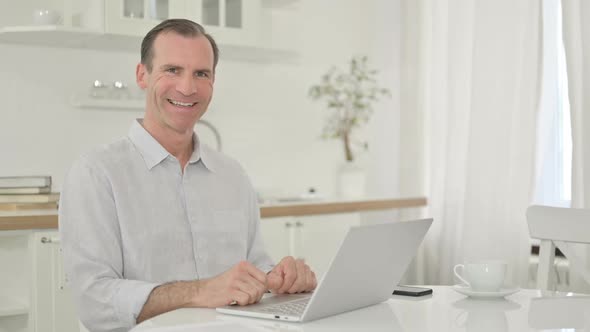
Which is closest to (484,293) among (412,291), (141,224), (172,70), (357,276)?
(412,291)

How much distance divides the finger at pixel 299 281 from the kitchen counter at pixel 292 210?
1.44 metres

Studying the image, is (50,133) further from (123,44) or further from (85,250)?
(85,250)

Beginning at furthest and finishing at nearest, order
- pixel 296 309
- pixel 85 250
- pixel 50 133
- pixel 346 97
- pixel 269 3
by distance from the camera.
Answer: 1. pixel 346 97
2. pixel 269 3
3. pixel 50 133
4. pixel 85 250
5. pixel 296 309

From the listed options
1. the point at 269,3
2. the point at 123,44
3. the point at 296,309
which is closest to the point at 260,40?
the point at 269,3

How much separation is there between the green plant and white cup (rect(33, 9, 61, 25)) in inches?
61.0

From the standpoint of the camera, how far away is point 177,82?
2.00 metres

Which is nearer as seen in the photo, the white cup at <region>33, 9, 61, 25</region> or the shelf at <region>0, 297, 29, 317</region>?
the shelf at <region>0, 297, 29, 317</region>

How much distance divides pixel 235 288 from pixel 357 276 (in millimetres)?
235

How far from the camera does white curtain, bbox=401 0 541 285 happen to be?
385 cm

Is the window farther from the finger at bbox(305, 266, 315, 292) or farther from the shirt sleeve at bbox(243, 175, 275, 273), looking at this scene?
the finger at bbox(305, 266, 315, 292)

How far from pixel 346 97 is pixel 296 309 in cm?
329

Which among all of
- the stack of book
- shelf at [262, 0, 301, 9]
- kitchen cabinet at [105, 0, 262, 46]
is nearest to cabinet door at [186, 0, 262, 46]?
kitchen cabinet at [105, 0, 262, 46]

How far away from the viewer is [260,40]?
411cm

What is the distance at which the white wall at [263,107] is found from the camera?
12.3ft
